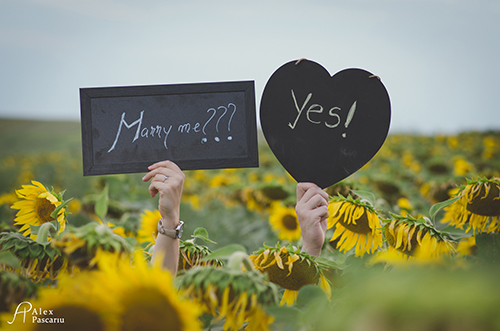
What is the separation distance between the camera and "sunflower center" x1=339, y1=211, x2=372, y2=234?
0.92 metres

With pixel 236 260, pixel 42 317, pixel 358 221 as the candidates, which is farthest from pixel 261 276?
pixel 358 221

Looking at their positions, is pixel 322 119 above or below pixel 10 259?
above

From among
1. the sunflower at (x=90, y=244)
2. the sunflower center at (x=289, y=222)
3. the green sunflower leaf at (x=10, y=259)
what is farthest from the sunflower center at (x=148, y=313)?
the sunflower center at (x=289, y=222)

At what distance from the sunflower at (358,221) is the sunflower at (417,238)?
0.34 feet

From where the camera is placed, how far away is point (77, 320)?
41 cm

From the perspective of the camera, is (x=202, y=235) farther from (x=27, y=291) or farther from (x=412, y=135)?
(x=412, y=135)

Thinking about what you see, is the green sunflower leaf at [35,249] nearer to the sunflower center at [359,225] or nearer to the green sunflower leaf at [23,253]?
the green sunflower leaf at [23,253]

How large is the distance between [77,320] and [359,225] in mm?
718

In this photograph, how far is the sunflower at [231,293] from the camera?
1.52 feet

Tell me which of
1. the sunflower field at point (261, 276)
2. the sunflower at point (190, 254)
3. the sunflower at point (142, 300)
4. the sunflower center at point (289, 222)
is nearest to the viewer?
the sunflower field at point (261, 276)

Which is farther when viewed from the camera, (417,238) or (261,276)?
(417,238)

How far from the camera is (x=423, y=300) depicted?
0.84ft

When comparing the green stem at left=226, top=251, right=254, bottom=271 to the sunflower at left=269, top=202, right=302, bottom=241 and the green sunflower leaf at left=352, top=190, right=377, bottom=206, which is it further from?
the sunflower at left=269, top=202, right=302, bottom=241

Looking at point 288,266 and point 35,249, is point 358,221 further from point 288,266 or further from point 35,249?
point 35,249
